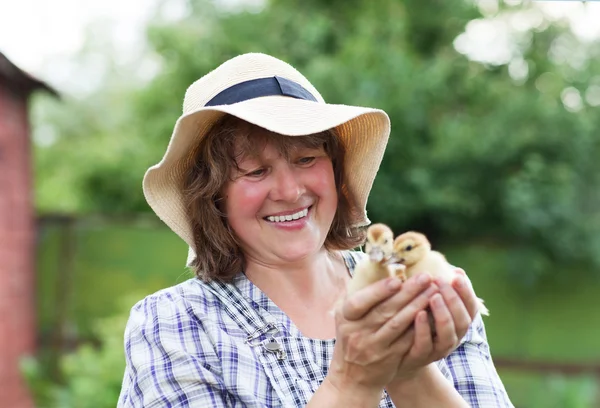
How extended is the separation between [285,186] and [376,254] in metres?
0.55

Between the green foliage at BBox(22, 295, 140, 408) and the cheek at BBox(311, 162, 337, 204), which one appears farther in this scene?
the green foliage at BBox(22, 295, 140, 408)

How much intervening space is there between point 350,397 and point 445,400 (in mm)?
300

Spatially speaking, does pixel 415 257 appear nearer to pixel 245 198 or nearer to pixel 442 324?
pixel 442 324

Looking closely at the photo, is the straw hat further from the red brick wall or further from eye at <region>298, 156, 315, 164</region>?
the red brick wall

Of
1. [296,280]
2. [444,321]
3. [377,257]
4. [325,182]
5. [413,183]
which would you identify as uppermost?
[413,183]

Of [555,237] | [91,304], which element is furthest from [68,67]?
[555,237]

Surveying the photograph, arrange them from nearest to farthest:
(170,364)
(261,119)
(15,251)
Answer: (170,364), (261,119), (15,251)

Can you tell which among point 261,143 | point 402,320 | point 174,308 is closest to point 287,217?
point 261,143

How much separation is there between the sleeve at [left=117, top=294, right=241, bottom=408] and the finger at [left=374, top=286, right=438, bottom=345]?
0.54 m

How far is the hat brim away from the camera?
2.17 m

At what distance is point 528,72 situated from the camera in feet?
33.5

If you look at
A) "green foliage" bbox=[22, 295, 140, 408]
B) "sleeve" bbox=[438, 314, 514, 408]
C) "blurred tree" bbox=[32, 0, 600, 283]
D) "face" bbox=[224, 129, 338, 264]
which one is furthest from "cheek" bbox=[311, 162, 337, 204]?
"blurred tree" bbox=[32, 0, 600, 283]

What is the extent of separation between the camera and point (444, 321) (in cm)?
169

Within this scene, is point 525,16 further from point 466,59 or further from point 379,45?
point 379,45
